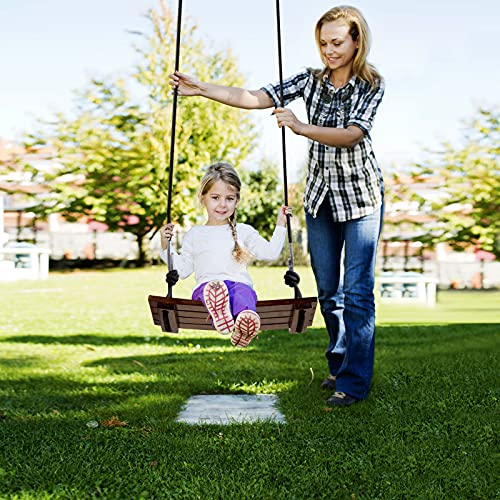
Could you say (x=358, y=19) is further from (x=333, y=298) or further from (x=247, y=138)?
(x=247, y=138)

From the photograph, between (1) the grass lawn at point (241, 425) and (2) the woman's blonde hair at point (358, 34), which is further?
(2) the woman's blonde hair at point (358, 34)

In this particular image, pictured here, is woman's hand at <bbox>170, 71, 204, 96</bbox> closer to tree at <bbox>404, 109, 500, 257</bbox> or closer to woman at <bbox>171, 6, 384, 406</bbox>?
woman at <bbox>171, 6, 384, 406</bbox>

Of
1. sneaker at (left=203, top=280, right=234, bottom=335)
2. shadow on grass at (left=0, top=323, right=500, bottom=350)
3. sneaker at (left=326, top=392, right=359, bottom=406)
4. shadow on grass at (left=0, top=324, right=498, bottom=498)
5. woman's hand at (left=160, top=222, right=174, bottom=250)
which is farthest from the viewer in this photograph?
shadow on grass at (left=0, top=323, right=500, bottom=350)

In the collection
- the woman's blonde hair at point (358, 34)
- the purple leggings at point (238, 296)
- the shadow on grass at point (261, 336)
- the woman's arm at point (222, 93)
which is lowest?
the shadow on grass at point (261, 336)

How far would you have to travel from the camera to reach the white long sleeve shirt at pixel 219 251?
141 inches

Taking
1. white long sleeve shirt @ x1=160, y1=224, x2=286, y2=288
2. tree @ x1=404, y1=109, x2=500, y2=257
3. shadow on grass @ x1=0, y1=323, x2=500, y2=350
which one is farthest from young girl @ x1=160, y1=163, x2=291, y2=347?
tree @ x1=404, y1=109, x2=500, y2=257

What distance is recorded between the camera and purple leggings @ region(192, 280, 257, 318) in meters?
3.36

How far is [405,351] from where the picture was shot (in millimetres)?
6219

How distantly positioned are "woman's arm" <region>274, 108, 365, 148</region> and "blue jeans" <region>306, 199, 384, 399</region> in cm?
39

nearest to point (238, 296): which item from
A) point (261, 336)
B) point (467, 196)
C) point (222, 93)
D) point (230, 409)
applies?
point (230, 409)

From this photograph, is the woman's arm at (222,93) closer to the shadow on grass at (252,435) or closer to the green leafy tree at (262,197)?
the shadow on grass at (252,435)

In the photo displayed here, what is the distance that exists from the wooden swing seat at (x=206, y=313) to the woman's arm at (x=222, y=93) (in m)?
0.95

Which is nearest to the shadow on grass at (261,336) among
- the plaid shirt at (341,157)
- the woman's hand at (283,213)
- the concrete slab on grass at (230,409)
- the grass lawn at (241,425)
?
the grass lawn at (241,425)

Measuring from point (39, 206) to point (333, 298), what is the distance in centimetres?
1857
